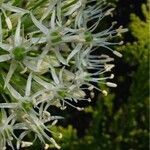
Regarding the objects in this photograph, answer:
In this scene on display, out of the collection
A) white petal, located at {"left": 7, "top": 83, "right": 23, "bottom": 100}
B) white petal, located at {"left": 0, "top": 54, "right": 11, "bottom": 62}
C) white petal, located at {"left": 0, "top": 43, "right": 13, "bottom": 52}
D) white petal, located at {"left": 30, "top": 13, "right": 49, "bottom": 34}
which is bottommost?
white petal, located at {"left": 7, "top": 83, "right": 23, "bottom": 100}

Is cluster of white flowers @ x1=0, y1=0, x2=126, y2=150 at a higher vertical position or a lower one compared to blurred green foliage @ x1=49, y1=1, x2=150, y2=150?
higher

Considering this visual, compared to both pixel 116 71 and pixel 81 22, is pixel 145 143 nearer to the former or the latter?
pixel 116 71

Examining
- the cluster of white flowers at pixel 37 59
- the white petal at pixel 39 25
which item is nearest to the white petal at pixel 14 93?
the cluster of white flowers at pixel 37 59

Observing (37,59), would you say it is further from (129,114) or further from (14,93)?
(129,114)

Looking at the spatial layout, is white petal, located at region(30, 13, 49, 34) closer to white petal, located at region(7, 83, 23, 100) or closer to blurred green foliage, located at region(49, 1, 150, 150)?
white petal, located at region(7, 83, 23, 100)

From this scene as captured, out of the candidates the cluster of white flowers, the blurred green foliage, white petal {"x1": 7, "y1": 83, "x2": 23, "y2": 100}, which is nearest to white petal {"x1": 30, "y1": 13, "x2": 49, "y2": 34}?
the cluster of white flowers

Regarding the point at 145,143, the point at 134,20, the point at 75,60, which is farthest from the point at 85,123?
the point at 75,60

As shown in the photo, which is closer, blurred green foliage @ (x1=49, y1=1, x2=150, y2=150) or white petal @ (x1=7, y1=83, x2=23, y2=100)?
white petal @ (x1=7, y1=83, x2=23, y2=100)

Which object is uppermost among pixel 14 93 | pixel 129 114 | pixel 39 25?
pixel 39 25

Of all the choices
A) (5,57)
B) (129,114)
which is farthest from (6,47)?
(129,114)
